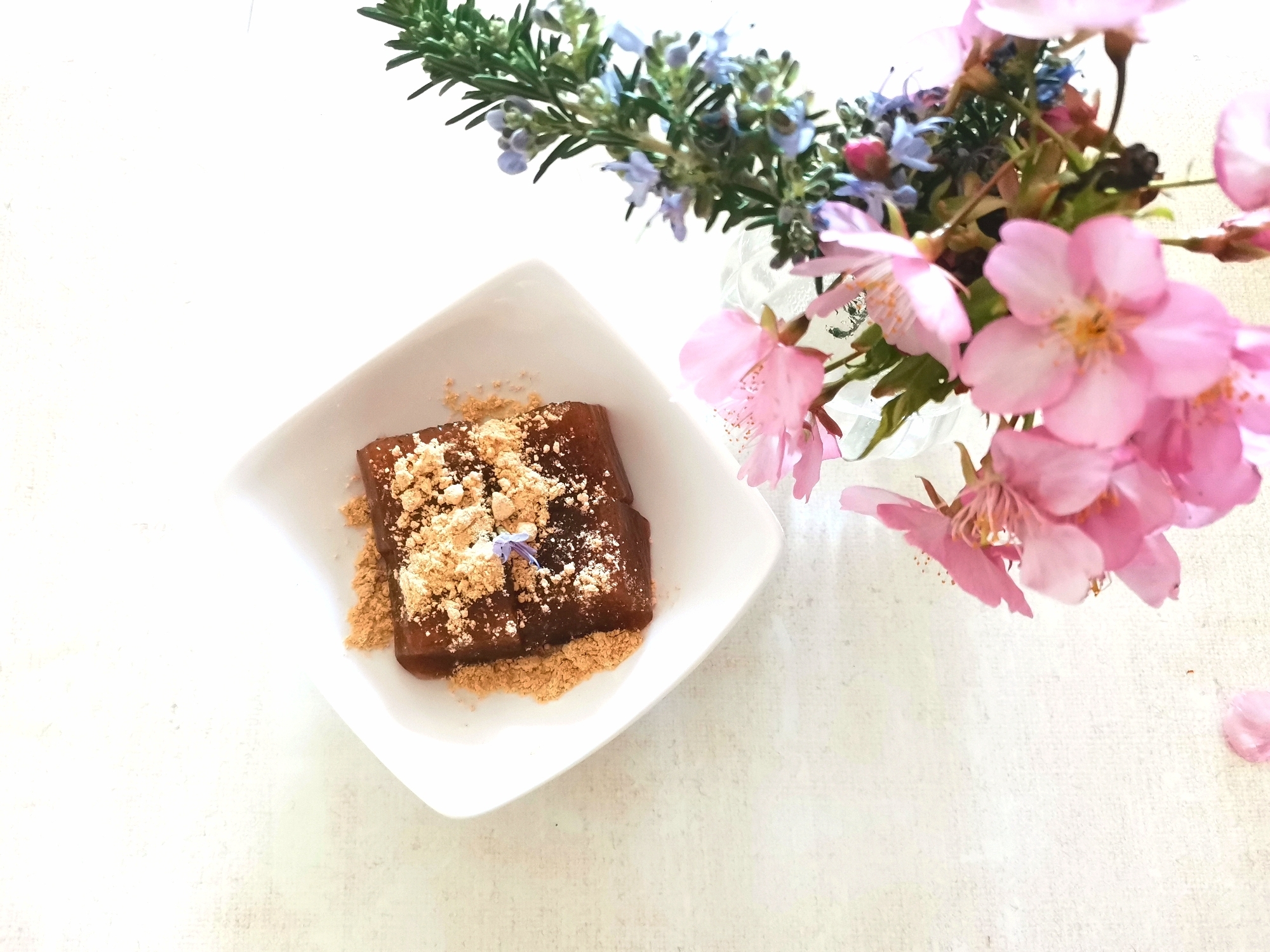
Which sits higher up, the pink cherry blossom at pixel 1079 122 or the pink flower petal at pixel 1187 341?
the pink cherry blossom at pixel 1079 122

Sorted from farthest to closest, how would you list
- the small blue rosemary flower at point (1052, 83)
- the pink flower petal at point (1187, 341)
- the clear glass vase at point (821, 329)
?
the clear glass vase at point (821, 329) < the small blue rosemary flower at point (1052, 83) < the pink flower petal at point (1187, 341)

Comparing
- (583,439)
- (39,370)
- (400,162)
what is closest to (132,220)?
(39,370)

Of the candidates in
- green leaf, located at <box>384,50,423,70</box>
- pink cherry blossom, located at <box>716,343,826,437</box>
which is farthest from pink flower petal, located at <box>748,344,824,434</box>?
green leaf, located at <box>384,50,423,70</box>

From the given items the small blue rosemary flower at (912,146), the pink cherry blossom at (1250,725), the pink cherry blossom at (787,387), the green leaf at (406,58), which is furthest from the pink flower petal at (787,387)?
the pink cherry blossom at (1250,725)

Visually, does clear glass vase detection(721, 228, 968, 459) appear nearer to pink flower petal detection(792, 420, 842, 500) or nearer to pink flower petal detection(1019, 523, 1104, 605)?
pink flower petal detection(792, 420, 842, 500)

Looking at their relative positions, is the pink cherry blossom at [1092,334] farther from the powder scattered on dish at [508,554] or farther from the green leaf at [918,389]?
the powder scattered on dish at [508,554]

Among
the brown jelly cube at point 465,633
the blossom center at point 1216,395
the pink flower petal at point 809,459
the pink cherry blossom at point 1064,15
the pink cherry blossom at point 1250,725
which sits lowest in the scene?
the pink cherry blossom at point 1250,725
